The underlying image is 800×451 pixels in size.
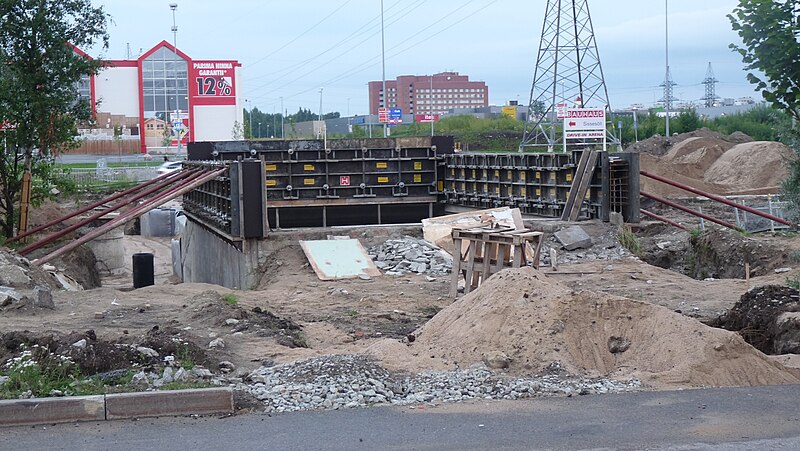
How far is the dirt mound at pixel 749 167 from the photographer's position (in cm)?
4153

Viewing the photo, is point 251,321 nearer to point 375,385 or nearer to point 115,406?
point 375,385

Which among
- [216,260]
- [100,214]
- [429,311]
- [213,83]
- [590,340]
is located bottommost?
[216,260]

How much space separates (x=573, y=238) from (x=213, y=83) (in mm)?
66490

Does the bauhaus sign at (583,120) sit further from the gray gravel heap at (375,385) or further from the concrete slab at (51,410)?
the concrete slab at (51,410)

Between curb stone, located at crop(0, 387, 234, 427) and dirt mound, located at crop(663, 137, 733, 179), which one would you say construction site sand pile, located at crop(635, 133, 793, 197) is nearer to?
dirt mound, located at crop(663, 137, 733, 179)

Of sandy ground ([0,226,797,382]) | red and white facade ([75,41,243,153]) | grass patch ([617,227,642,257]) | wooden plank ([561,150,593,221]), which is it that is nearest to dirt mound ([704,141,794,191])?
wooden plank ([561,150,593,221])

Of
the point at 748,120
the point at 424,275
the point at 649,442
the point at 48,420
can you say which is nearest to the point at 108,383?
the point at 48,420

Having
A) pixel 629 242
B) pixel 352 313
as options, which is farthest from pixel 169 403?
pixel 629 242

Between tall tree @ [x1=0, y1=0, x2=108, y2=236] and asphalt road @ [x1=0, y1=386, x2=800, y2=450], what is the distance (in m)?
17.6

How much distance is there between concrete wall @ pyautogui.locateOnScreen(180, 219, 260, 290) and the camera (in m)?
23.6

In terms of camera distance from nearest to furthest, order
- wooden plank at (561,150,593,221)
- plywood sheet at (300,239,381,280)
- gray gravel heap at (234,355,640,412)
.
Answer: gray gravel heap at (234,355,640,412)
plywood sheet at (300,239,381,280)
wooden plank at (561,150,593,221)

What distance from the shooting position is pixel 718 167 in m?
45.1

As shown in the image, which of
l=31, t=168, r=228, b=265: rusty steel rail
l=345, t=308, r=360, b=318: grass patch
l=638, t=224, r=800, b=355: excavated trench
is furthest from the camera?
l=31, t=168, r=228, b=265: rusty steel rail

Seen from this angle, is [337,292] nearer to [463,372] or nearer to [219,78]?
[463,372]
